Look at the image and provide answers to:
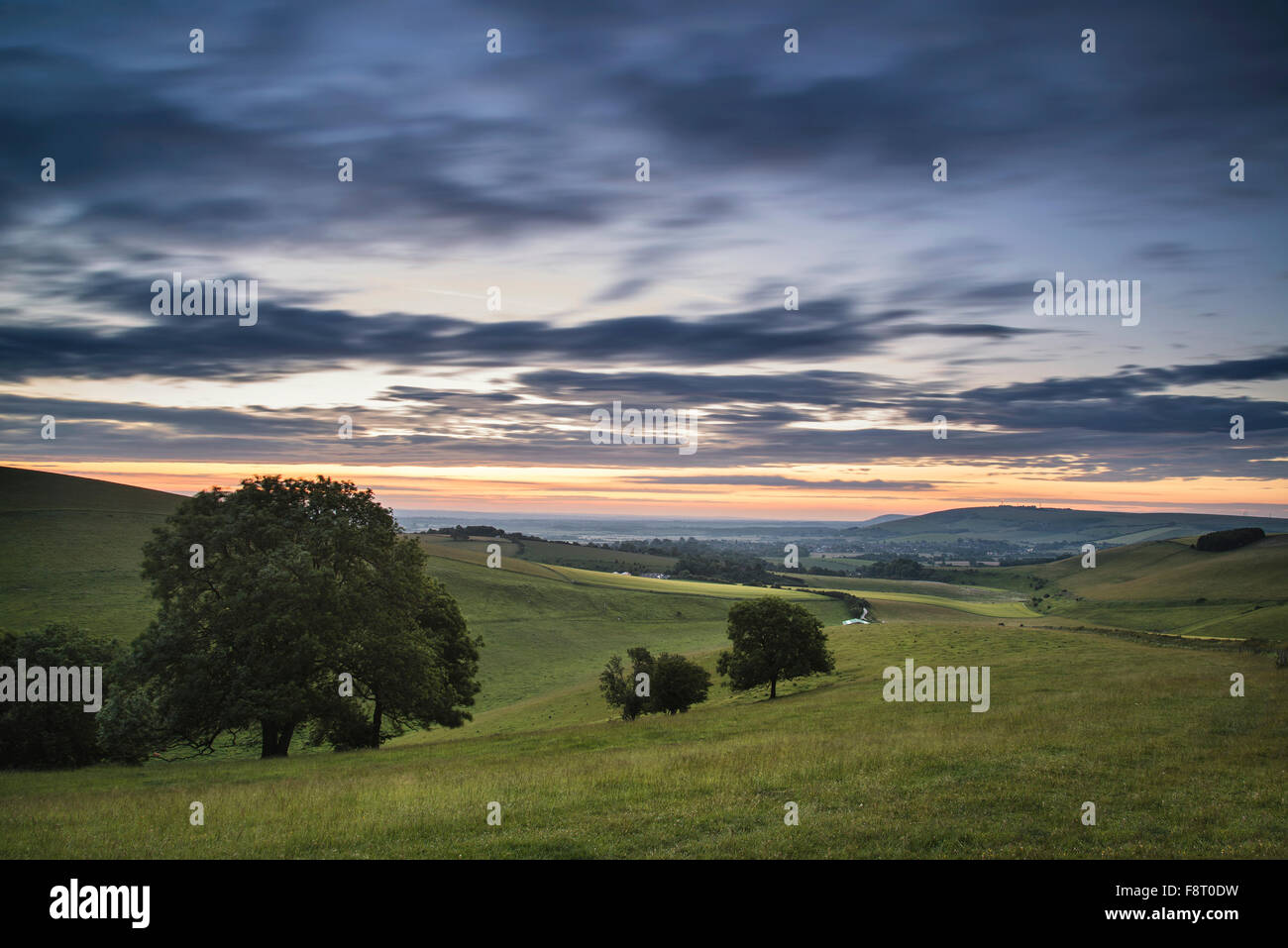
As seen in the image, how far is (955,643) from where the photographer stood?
216 feet

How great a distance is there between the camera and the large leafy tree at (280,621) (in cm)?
3378

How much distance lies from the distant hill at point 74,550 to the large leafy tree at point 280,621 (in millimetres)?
29110

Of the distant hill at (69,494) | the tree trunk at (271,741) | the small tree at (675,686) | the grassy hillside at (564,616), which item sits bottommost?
the grassy hillside at (564,616)

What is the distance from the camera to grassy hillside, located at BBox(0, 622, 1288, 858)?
43.2 ft

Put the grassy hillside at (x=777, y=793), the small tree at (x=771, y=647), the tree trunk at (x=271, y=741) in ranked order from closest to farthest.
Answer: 1. the grassy hillside at (x=777, y=793)
2. the tree trunk at (x=271, y=741)
3. the small tree at (x=771, y=647)

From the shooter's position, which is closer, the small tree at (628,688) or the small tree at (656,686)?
the small tree at (628,688)

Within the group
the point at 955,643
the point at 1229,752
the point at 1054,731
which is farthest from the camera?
the point at 955,643

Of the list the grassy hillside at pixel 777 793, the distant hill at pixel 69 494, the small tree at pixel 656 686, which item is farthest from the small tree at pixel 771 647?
the distant hill at pixel 69 494

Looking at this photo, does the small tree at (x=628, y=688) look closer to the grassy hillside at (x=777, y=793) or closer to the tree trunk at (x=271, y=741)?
the grassy hillside at (x=777, y=793)

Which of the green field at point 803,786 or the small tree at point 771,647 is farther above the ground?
the green field at point 803,786

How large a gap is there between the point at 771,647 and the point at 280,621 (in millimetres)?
34268

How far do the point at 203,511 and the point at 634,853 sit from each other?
33273 mm
